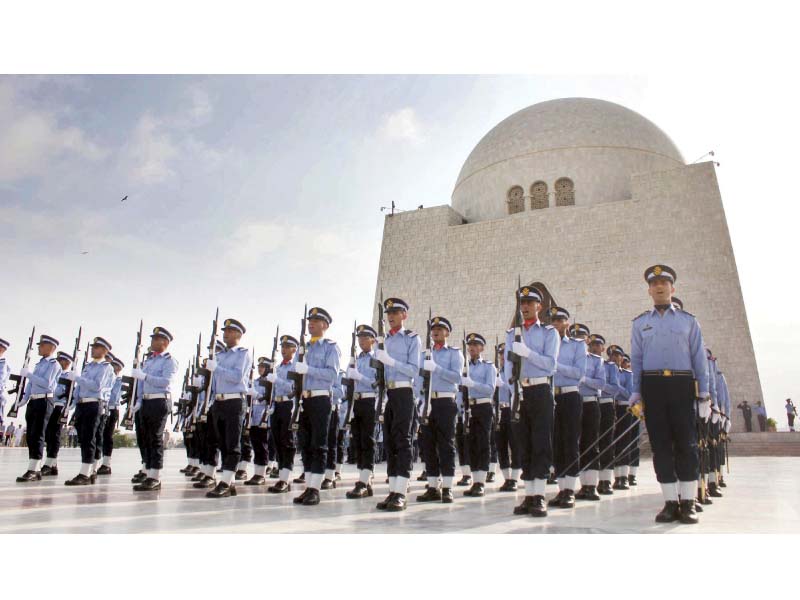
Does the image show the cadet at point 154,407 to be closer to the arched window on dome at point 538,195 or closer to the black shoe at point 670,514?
the black shoe at point 670,514

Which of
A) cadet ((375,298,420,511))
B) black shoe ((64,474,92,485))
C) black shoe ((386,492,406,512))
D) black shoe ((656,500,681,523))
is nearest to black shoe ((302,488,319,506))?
cadet ((375,298,420,511))

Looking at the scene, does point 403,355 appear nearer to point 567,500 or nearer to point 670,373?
point 567,500

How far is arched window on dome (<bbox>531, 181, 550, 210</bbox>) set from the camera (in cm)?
2241

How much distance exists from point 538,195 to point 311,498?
1936 cm

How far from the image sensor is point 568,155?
73.3 feet

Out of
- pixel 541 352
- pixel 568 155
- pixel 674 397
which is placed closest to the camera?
pixel 674 397

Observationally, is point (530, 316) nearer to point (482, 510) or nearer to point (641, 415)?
point (641, 415)

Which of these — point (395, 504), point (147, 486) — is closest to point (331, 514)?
point (395, 504)

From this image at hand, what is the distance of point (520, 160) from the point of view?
22969 millimetres

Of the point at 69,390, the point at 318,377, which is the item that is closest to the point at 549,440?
the point at 318,377

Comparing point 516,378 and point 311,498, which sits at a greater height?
point 516,378

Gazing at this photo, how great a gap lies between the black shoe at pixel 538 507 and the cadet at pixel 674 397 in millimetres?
796

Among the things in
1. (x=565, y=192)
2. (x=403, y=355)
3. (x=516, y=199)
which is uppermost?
(x=516, y=199)

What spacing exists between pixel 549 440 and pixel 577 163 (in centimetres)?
1934
